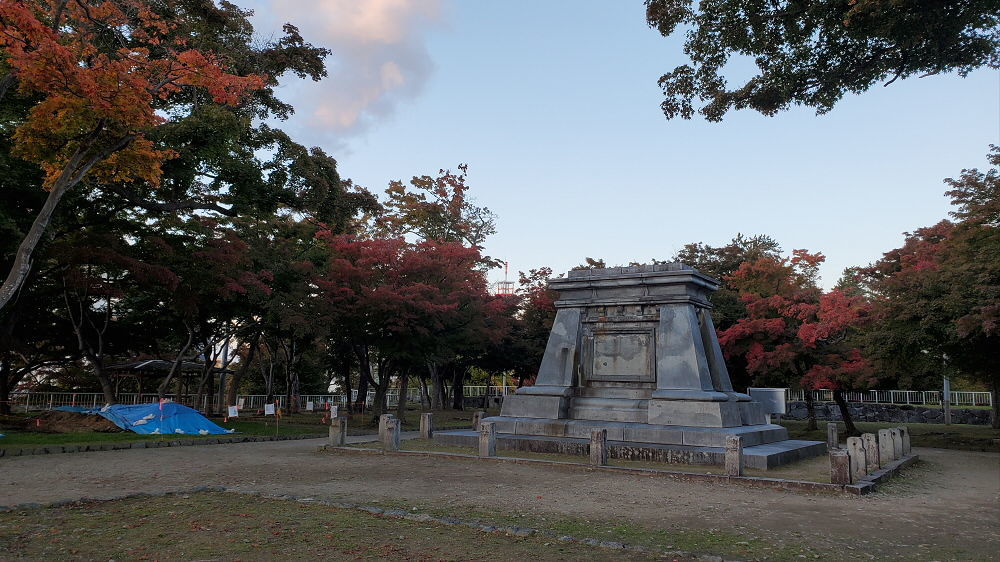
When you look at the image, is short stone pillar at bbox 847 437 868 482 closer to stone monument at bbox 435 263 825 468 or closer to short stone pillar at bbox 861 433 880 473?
short stone pillar at bbox 861 433 880 473

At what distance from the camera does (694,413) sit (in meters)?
15.7

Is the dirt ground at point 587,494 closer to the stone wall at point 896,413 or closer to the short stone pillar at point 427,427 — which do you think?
the short stone pillar at point 427,427

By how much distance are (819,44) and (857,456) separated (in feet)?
24.9

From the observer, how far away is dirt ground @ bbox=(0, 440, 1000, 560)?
26.1 ft

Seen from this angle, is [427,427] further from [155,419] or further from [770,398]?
[770,398]

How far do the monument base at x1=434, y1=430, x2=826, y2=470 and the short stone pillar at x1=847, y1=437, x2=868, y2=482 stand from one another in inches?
70.2

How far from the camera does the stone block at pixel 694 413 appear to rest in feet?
50.6

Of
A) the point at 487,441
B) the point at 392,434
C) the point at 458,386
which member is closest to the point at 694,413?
the point at 487,441

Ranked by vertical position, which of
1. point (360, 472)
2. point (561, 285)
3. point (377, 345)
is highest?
point (561, 285)

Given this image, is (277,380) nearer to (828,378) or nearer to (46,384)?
(46,384)

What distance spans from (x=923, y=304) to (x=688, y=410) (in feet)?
27.6

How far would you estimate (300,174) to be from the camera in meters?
21.2

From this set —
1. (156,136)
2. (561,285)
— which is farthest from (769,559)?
(156,136)

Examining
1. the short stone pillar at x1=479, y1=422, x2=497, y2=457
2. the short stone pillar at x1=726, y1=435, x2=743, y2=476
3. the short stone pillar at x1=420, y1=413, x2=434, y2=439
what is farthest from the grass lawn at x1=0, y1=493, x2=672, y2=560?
the short stone pillar at x1=420, y1=413, x2=434, y2=439
